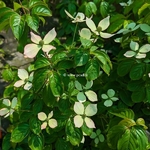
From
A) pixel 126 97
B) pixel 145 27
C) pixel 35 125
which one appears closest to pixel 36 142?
pixel 35 125

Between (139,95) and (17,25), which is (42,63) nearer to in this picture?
(17,25)

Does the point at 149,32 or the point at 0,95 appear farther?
the point at 0,95

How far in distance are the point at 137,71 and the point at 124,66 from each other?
0.08 meters

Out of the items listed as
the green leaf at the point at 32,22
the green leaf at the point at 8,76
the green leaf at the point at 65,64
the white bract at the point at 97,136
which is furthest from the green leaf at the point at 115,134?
the green leaf at the point at 8,76

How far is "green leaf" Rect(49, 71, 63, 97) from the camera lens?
1.39 m

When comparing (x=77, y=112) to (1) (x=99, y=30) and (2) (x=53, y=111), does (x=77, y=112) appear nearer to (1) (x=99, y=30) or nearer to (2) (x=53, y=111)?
(2) (x=53, y=111)

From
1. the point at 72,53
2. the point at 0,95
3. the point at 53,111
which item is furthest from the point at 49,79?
the point at 0,95

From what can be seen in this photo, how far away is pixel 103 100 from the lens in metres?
1.76

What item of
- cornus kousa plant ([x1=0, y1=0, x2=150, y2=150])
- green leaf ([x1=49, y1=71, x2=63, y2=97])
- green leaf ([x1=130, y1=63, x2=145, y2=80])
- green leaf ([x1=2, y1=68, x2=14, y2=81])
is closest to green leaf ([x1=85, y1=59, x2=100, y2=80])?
cornus kousa plant ([x1=0, y1=0, x2=150, y2=150])

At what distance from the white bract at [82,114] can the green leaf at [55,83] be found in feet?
0.34

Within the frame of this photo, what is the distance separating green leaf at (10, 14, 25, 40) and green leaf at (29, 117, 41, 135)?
0.38 meters

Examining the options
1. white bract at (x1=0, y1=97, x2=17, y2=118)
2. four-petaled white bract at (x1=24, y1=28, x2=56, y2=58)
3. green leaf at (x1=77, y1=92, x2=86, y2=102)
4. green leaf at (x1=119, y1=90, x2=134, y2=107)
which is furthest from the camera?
green leaf at (x1=119, y1=90, x2=134, y2=107)

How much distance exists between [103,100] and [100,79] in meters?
0.16

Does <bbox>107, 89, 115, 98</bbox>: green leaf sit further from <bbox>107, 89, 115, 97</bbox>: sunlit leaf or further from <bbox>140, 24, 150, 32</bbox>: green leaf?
<bbox>140, 24, 150, 32</bbox>: green leaf
